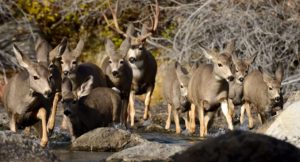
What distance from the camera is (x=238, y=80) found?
19000 millimetres

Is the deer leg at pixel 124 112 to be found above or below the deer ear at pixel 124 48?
below

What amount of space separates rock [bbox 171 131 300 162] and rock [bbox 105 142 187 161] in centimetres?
355

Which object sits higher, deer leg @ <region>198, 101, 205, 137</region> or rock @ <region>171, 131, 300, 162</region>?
rock @ <region>171, 131, 300, 162</region>

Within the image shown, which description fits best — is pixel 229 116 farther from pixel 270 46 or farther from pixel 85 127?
pixel 270 46

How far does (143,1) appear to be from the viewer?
87.7 feet

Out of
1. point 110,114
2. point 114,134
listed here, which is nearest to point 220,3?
Answer: point 110,114

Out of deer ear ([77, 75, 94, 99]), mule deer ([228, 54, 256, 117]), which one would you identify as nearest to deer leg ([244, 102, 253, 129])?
mule deer ([228, 54, 256, 117])

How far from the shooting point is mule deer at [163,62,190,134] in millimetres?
18766

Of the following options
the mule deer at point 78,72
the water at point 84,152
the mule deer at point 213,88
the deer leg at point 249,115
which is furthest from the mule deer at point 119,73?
the water at point 84,152

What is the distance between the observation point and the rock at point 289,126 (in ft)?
35.4

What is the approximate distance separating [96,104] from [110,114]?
0.46 meters

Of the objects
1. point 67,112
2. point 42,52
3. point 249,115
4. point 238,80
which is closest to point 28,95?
point 42,52

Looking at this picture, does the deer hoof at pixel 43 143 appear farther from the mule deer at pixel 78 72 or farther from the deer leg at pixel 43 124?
the mule deer at pixel 78 72

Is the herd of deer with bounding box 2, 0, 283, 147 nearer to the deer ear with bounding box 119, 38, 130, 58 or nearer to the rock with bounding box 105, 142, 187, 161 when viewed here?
the deer ear with bounding box 119, 38, 130, 58
